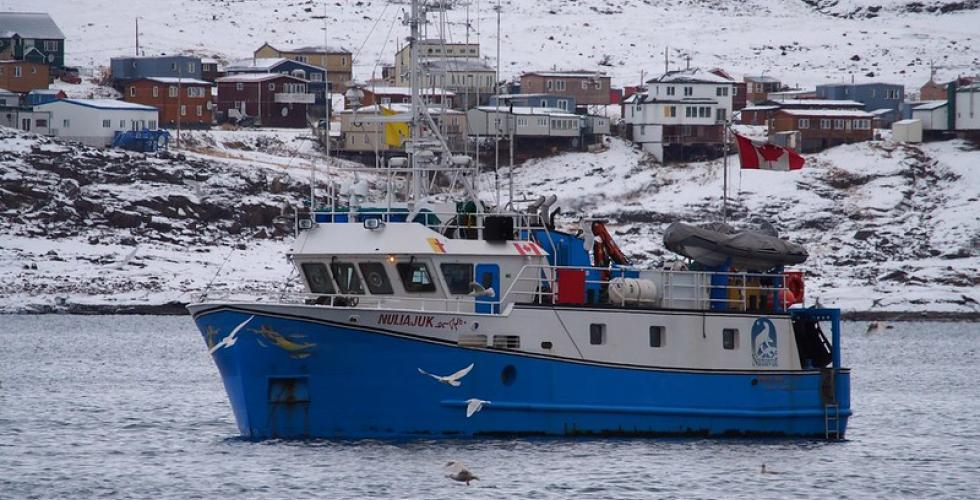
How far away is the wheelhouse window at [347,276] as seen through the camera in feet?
119

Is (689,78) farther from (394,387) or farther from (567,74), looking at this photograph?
(394,387)

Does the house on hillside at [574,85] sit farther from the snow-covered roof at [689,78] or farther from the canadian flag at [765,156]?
the canadian flag at [765,156]

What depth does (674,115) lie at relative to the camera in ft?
392

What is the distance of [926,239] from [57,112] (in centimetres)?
5211

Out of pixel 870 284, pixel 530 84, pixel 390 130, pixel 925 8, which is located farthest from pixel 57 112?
pixel 925 8

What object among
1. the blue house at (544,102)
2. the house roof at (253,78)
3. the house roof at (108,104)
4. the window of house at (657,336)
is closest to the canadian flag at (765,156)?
the window of house at (657,336)

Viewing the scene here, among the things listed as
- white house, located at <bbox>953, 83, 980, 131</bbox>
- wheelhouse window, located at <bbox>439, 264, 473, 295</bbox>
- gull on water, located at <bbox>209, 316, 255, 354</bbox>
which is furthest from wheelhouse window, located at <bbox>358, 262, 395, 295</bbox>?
white house, located at <bbox>953, 83, 980, 131</bbox>

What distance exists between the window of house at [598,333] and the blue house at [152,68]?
100711 millimetres

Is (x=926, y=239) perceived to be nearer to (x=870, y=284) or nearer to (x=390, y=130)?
(x=870, y=284)

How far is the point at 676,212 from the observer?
4119 inches

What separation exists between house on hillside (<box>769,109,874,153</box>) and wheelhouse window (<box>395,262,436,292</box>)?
281 feet

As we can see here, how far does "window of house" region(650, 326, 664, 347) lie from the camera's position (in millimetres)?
37625

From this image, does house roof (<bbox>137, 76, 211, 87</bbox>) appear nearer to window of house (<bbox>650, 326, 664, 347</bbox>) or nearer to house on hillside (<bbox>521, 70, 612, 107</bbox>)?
house on hillside (<bbox>521, 70, 612, 107</bbox>)

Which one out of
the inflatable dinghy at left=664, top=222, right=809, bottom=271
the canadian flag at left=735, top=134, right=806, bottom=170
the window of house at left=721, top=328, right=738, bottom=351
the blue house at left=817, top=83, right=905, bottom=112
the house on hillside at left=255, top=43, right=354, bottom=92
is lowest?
the window of house at left=721, top=328, right=738, bottom=351
